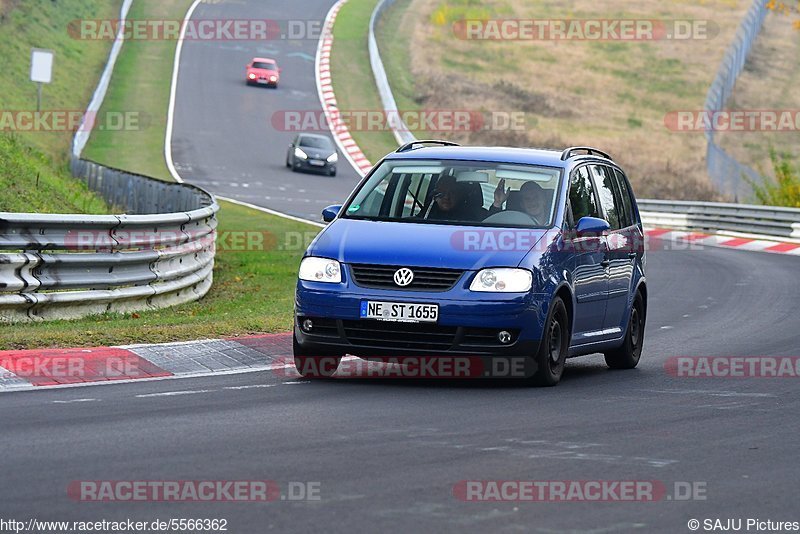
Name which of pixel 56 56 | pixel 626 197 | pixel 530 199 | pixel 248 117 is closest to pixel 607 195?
pixel 626 197

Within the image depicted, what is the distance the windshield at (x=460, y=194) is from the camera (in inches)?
461

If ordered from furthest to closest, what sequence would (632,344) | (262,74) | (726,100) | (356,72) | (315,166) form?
(356,72)
(726,100)
(262,74)
(315,166)
(632,344)

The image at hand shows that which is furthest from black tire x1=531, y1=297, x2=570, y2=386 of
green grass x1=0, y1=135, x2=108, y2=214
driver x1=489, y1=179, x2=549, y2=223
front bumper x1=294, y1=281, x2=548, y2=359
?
green grass x1=0, y1=135, x2=108, y2=214

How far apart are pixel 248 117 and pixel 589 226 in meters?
47.3

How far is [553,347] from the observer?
1145 cm

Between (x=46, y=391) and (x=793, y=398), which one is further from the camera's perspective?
(x=793, y=398)

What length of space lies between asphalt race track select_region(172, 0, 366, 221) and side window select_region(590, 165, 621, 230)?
74.8 ft

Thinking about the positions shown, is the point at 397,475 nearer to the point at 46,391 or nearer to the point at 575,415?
the point at 575,415

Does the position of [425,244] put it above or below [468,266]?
above

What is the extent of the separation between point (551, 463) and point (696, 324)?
34.8 ft

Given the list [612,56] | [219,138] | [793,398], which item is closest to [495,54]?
[612,56]

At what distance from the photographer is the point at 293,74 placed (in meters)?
66.6

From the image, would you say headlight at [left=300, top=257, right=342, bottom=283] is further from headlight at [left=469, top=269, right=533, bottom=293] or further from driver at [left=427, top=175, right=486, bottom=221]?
driver at [left=427, top=175, right=486, bottom=221]

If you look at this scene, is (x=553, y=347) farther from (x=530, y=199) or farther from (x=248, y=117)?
(x=248, y=117)
